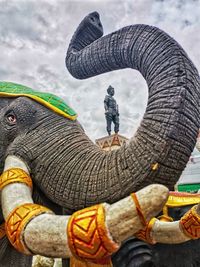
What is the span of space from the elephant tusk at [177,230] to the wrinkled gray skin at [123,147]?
1.02ft

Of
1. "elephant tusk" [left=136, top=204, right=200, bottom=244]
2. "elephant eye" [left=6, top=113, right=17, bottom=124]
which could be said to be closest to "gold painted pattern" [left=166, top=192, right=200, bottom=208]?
"elephant tusk" [left=136, top=204, right=200, bottom=244]

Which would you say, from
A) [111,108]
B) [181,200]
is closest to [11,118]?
[181,200]

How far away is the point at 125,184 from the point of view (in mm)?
1233

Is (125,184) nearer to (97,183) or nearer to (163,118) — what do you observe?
(97,183)

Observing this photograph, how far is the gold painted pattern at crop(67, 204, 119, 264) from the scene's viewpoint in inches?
35.3

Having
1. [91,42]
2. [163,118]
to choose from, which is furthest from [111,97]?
[163,118]

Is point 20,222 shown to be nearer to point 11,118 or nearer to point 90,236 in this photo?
point 90,236

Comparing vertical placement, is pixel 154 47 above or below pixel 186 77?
above

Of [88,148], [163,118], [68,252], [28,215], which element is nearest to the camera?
[68,252]

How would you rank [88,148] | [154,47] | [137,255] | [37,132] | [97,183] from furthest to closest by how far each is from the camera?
[137,255]
[37,132]
[88,148]
[154,47]
[97,183]

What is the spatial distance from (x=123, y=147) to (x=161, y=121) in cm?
20

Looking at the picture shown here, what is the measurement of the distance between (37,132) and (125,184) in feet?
1.98

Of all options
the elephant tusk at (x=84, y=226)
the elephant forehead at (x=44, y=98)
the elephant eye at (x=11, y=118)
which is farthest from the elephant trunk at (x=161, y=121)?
the elephant eye at (x=11, y=118)

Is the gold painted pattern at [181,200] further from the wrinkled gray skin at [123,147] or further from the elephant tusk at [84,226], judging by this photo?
the elephant tusk at [84,226]
